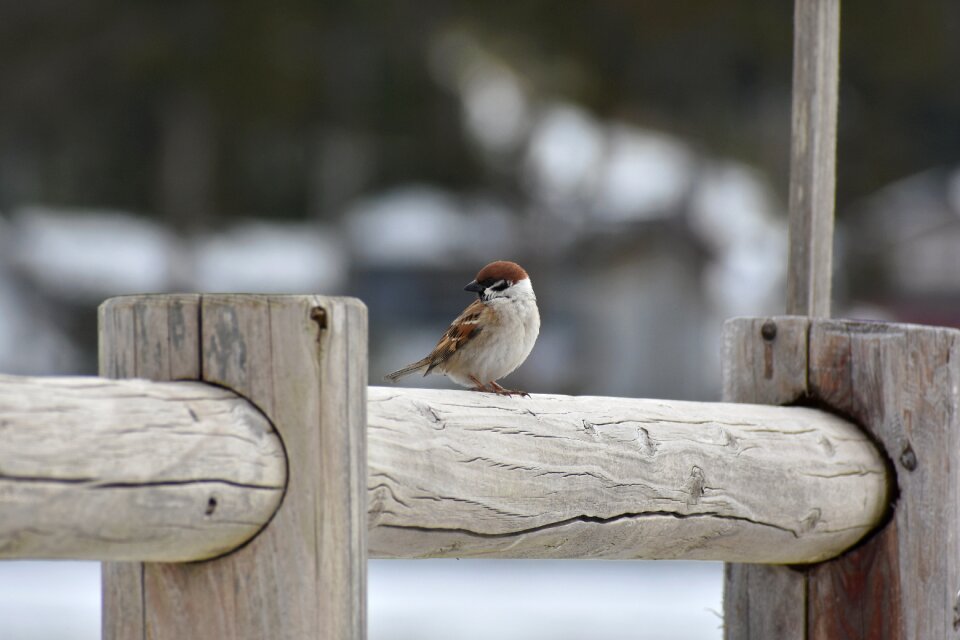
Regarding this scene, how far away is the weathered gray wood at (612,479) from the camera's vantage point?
182 centimetres

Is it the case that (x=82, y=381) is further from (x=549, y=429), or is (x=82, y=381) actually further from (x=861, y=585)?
(x=861, y=585)

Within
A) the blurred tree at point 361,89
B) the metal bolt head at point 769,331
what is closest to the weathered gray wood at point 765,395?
the metal bolt head at point 769,331

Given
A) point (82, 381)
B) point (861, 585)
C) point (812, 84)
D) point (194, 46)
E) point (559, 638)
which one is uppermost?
point (194, 46)

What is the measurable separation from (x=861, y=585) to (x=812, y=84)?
108 centimetres

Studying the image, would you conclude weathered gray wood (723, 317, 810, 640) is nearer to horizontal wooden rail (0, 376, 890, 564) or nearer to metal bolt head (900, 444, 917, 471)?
horizontal wooden rail (0, 376, 890, 564)

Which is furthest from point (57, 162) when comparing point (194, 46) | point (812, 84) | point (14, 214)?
point (812, 84)

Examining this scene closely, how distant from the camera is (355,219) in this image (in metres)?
17.2

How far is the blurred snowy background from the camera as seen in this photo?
47.5ft

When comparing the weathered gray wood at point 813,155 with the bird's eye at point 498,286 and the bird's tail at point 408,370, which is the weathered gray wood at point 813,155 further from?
the bird's tail at point 408,370

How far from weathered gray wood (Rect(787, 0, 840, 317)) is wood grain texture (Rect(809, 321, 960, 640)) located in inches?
12.6

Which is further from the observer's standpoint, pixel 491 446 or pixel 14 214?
pixel 14 214

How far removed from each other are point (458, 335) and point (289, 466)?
1.71 m

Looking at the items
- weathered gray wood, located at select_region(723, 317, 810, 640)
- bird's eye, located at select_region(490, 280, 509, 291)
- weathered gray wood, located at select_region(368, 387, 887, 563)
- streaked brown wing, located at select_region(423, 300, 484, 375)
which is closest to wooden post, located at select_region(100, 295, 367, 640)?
weathered gray wood, located at select_region(368, 387, 887, 563)

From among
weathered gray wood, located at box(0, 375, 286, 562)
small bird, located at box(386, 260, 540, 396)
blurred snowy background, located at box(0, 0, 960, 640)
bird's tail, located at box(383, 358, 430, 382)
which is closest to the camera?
weathered gray wood, located at box(0, 375, 286, 562)
